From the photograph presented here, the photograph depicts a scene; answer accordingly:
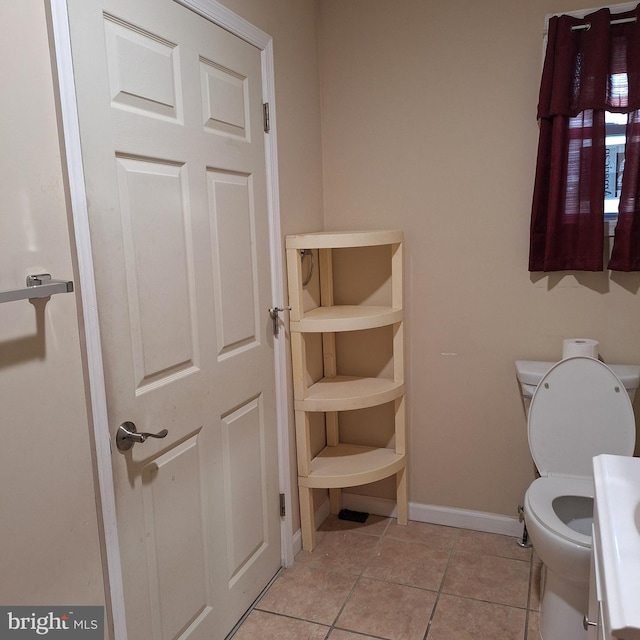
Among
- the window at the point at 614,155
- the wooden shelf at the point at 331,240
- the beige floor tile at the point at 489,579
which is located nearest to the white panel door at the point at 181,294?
the wooden shelf at the point at 331,240

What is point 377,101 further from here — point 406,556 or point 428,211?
point 406,556

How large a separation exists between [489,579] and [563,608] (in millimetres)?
440

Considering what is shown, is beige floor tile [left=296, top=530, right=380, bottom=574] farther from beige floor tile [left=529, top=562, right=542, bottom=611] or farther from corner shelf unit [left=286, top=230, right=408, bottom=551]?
beige floor tile [left=529, top=562, right=542, bottom=611]

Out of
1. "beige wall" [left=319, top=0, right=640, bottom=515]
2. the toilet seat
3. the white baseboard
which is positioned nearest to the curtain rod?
"beige wall" [left=319, top=0, right=640, bottom=515]

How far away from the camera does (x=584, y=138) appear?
2146 mm

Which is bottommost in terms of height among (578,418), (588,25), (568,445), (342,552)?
(342,552)

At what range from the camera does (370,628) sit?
196cm

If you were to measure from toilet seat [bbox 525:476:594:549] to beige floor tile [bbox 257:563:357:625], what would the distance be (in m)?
0.79

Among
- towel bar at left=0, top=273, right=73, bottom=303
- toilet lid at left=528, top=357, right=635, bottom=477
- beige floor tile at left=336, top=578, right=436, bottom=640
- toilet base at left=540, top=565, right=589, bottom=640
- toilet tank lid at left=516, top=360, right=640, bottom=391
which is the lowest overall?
beige floor tile at left=336, top=578, right=436, bottom=640

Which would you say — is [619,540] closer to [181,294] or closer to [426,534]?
[181,294]

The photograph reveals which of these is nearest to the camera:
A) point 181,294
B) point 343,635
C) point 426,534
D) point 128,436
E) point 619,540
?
point 619,540

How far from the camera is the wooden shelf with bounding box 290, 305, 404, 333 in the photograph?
225cm

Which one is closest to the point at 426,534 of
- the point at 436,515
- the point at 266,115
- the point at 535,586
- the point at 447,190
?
the point at 436,515

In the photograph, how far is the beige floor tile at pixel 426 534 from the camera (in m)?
2.50
